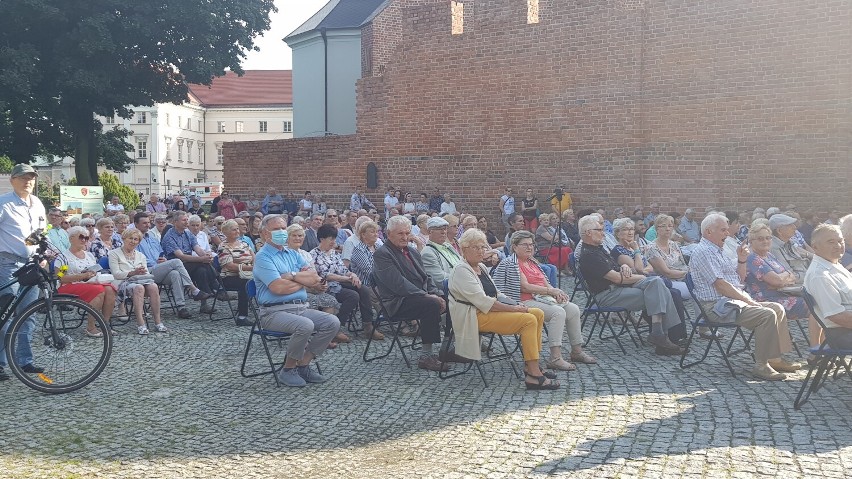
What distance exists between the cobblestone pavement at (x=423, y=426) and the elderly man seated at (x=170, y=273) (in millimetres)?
2637

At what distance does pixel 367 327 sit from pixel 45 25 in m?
21.8

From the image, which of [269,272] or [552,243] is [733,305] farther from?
[552,243]

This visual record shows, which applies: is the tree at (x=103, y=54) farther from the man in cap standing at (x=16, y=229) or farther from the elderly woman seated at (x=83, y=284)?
the man in cap standing at (x=16, y=229)

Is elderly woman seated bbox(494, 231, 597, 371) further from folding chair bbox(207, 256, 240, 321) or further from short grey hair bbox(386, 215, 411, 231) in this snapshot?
folding chair bbox(207, 256, 240, 321)

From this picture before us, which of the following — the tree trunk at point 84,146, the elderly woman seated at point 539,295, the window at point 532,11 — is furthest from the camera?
the tree trunk at point 84,146

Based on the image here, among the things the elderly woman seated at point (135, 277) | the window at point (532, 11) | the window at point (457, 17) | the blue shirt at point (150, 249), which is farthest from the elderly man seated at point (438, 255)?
the window at point (457, 17)

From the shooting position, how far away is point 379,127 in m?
24.2

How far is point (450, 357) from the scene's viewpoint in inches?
319

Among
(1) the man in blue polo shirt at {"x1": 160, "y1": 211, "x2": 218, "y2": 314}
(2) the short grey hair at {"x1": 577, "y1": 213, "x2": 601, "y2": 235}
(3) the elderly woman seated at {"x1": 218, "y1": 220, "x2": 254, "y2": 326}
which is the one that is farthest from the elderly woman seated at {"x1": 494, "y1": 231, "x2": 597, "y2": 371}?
(1) the man in blue polo shirt at {"x1": 160, "y1": 211, "x2": 218, "y2": 314}

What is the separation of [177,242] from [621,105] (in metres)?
11.6

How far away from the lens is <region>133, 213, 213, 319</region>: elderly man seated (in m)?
10.8

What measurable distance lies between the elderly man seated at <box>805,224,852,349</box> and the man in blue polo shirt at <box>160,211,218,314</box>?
7.39 metres

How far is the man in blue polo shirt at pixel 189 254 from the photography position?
37.4ft

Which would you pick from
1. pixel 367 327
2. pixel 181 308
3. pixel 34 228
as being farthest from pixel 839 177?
pixel 34 228
